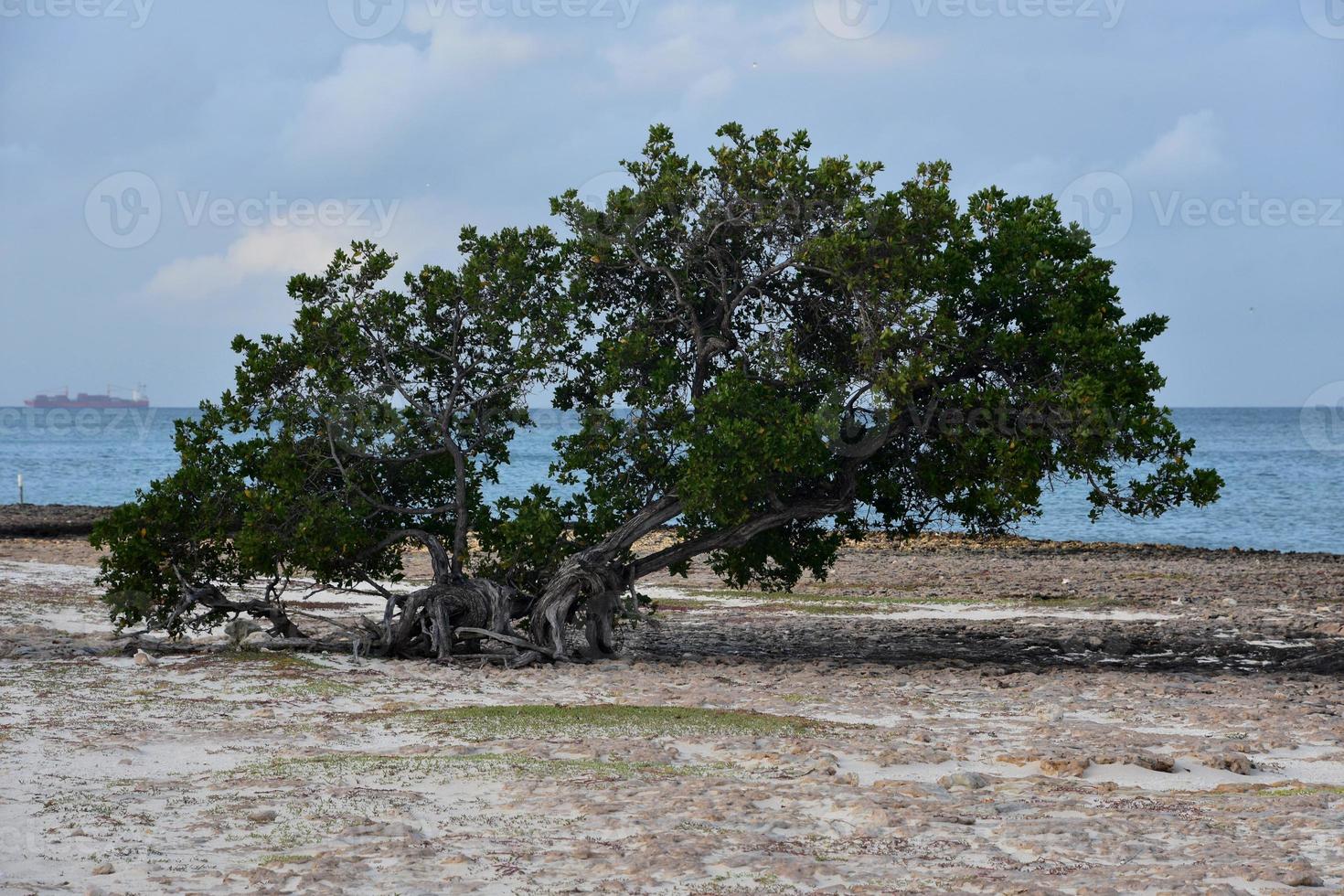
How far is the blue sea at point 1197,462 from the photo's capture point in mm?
49938

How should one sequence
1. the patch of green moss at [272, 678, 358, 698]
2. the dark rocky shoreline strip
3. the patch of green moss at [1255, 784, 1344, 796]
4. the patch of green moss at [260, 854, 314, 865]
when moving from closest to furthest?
the patch of green moss at [260, 854, 314, 865], the patch of green moss at [1255, 784, 1344, 796], the patch of green moss at [272, 678, 358, 698], the dark rocky shoreline strip

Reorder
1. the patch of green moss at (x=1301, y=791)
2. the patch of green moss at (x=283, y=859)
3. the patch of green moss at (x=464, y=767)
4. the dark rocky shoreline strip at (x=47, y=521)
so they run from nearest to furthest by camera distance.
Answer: the patch of green moss at (x=283, y=859) → the patch of green moss at (x=1301, y=791) → the patch of green moss at (x=464, y=767) → the dark rocky shoreline strip at (x=47, y=521)

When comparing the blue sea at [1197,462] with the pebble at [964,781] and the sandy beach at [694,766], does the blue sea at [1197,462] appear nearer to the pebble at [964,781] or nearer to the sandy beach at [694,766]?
the sandy beach at [694,766]

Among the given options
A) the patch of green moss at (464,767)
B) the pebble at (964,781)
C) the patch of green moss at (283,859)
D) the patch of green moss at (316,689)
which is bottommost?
the pebble at (964,781)

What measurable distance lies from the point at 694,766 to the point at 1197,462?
89.7 metres

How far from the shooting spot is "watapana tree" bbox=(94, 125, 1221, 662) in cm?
1455

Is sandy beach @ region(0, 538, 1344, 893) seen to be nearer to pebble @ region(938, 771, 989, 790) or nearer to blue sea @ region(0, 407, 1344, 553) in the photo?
pebble @ region(938, 771, 989, 790)

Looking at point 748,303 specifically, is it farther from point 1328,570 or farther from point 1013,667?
point 1328,570

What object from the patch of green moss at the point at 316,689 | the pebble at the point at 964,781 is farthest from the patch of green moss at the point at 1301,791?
the patch of green moss at the point at 316,689

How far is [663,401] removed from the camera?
15383 millimetres

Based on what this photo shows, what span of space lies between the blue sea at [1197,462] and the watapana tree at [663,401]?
54.0 inches

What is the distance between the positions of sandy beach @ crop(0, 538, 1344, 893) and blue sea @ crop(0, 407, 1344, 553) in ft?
14.6

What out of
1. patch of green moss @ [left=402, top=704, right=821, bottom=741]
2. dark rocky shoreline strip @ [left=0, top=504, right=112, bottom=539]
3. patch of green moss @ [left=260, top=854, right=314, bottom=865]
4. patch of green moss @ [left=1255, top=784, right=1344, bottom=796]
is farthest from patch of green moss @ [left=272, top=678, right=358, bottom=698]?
dark rocky shoreline strip @ [left=0, top=504, right=112, bottom=539]

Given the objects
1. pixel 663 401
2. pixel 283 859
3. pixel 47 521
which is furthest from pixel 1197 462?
pixel 283 859
